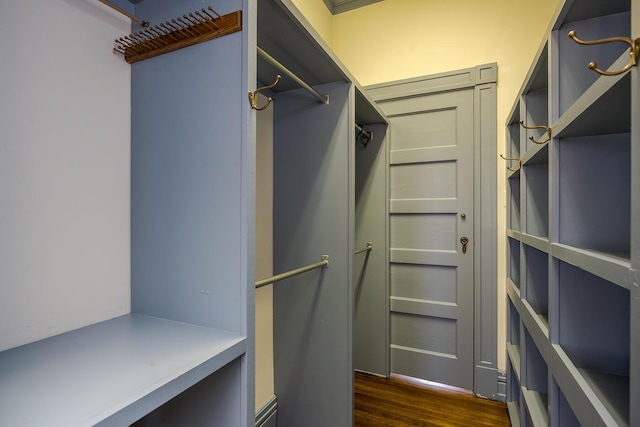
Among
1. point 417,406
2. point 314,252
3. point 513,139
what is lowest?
point 417,406

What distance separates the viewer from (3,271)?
72 cm

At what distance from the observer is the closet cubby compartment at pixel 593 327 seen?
90 cm

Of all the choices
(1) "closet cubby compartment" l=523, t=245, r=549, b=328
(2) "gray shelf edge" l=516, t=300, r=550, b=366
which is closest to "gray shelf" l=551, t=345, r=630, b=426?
(2) "gray shelf edge" l=516, t=300, r=550, b=366

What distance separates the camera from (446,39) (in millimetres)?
2232

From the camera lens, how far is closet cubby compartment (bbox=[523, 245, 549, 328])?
143cm

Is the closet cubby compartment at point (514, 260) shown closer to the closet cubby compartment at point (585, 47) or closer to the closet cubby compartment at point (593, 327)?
the closet cubby compartment at point (593, 327)

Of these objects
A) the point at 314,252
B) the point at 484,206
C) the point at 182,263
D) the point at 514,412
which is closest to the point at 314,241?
the point at 314,252

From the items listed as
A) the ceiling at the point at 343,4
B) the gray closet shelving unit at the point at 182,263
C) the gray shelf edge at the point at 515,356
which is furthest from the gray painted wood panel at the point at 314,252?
the ceiling at the point at 343,4

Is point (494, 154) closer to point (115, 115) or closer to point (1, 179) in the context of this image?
point (115, 115)

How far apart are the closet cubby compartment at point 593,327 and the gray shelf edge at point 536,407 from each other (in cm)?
41

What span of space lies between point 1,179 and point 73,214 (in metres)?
0.17

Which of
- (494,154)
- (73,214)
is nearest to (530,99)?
(494,154)

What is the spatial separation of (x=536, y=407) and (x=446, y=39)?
7.51 ft

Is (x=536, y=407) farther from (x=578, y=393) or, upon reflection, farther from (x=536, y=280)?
(x=578, y=393)
